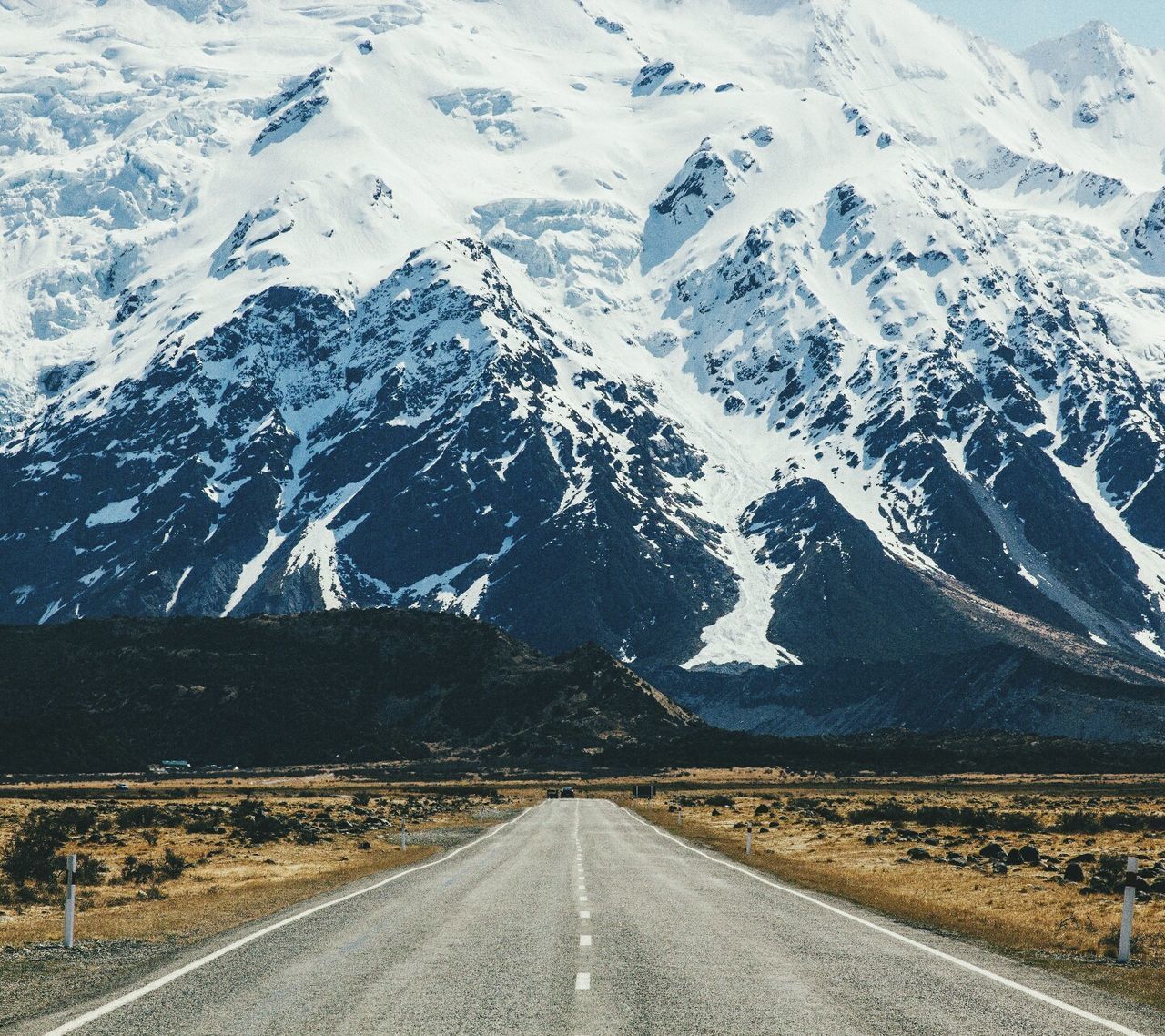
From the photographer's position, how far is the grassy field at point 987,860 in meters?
30.7

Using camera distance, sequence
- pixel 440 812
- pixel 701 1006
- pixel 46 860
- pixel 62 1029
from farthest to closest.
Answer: pixel 440 812 → pixel 46 860 → pixel 701 1006 → pixel 62 1029

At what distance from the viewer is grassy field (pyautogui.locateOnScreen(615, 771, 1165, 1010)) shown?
101 feet

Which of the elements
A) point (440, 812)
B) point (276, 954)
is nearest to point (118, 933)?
point (276, 954)

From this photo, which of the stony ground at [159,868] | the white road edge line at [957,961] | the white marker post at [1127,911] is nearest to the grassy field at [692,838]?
the stony ground at [159,868]

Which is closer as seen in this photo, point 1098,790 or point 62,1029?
point 62,1029

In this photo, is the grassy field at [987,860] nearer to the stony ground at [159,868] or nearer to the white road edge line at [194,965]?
the white road edge line at [194,965]

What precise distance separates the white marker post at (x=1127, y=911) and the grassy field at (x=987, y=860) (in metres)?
0.24

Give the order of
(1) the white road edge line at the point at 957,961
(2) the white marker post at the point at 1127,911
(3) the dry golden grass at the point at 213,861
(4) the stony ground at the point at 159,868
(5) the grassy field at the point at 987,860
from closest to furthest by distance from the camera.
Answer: (1) the white road edge line at the point at 957,961 → (2) the white marker post at the point at 1127,911 → (4) the stony ground at the point at 159,868 → (5) the grassy field at the point at 987,860 → (3) the dry golden grass at the point at 213,861

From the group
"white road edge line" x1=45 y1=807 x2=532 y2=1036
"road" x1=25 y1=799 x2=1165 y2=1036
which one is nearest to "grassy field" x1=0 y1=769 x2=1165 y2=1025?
"white road edge line" x1=45 y1=807 x2=532 y2=1036

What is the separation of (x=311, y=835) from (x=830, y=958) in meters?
45.2

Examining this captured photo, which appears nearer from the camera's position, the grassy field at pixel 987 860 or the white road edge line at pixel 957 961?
the white road edge line at pixel 957 961

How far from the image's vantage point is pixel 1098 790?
143125 millimetres

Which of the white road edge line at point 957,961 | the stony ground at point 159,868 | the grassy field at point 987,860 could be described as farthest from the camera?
the grassy field at point 987,860

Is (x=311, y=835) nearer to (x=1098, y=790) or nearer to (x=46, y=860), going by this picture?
(x=46, y=860)
